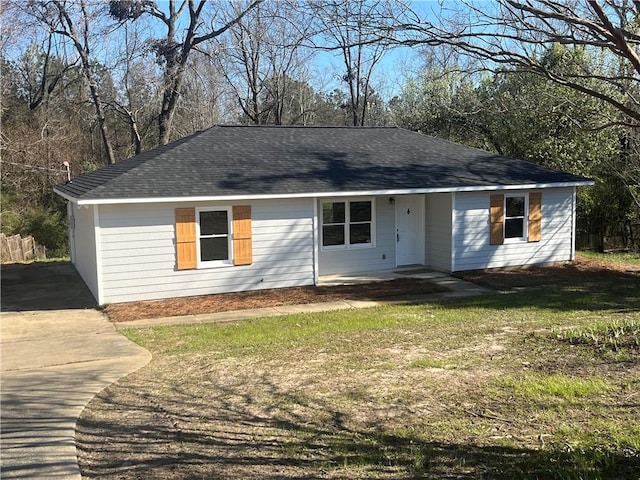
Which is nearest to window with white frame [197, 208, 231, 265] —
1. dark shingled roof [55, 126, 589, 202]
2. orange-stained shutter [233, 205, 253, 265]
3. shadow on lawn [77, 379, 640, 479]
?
orange-stained shutter [233, 205, 253, 265]

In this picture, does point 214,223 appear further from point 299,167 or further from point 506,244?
point 506,244

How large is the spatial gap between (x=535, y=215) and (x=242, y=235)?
8895 millimetres

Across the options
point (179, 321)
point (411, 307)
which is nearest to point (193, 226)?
point (179, 321)

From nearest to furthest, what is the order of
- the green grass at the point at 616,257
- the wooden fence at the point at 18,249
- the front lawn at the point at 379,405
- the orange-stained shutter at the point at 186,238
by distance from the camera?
the front lawn at the point at 379,405
the orange-stained shutter at the point at 186,238
the green grass at the point at 616,257
the wooden fence at the point at 18,249

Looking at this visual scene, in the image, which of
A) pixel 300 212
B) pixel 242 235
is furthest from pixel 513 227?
pixel 242 235

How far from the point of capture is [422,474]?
4426mm

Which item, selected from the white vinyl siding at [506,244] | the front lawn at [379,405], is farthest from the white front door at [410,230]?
the front lawn at [379,405]

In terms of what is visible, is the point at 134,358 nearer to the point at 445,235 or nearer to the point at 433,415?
the point at 433,415

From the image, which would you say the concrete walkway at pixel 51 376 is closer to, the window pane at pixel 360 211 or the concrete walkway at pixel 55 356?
the concrete walkway at pixel 55 356

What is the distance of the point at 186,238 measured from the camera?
1359cm

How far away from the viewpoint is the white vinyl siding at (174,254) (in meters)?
13.0

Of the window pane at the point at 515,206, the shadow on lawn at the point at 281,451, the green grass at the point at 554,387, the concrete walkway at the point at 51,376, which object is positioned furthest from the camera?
the window pane at the point at 515,206

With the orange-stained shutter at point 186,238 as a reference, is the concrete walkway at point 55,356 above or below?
below

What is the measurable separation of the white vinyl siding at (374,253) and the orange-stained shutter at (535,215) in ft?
13.5
